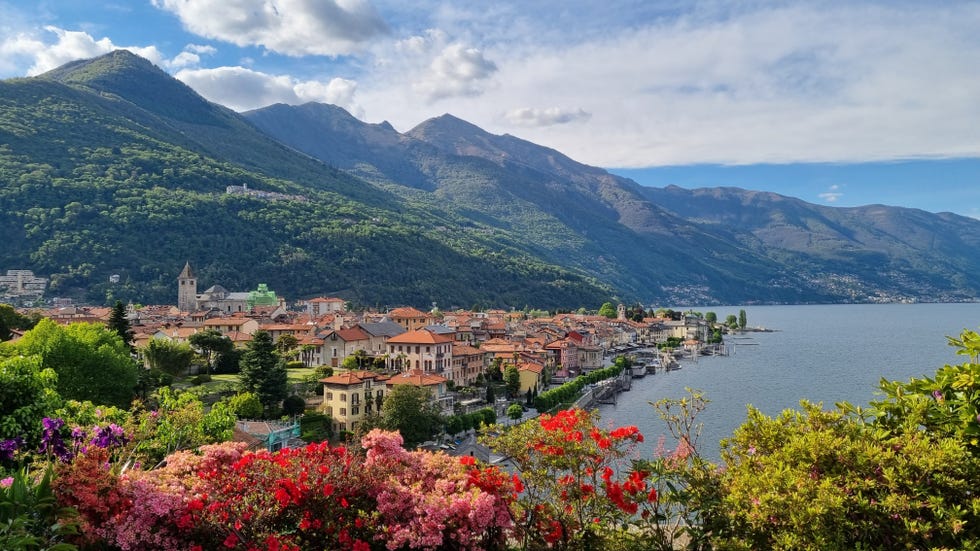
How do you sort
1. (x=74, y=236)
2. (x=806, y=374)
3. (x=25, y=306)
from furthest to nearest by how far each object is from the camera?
(x=74, y=236)
(x=25, y=306)
(x=806, y=374)

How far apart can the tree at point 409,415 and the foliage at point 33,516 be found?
2954cm

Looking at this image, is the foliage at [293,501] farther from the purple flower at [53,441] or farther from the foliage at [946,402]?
the foliage at [946,402]

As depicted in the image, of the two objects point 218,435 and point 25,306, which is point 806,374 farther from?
point 25,306

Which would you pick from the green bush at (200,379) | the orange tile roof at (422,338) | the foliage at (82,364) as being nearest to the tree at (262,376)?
the green bush at (200,379)

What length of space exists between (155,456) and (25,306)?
3930 inches

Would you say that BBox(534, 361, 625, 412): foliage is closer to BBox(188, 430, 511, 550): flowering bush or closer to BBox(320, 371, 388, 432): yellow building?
BBox(320, 371, 388, 432): yellow building

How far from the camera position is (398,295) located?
444 feet

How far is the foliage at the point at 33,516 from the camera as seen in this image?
18.4 feet

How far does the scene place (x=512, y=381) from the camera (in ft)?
183

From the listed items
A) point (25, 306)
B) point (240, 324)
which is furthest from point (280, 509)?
point (25, 306)

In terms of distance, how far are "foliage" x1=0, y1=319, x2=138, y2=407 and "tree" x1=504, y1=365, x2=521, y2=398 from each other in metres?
30.4

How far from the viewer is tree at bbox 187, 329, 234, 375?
1873 inches

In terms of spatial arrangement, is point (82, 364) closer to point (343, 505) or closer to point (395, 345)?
point (343, 505)

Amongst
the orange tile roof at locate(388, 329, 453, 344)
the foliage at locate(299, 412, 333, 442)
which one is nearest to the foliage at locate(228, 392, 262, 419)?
the foliage at locate(299, 412, 333, 442)
